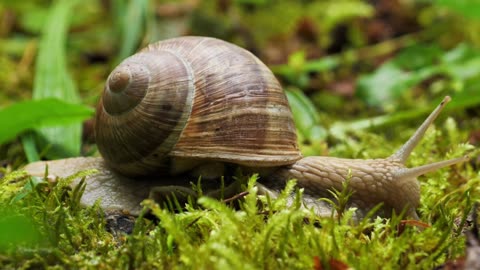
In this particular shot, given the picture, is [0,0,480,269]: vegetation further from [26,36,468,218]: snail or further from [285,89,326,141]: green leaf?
[26,36,468,218]: snail

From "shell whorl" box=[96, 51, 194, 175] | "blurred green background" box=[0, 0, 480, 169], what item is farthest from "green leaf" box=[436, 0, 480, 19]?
"shell whorl" box=[96, 51, 194, 175]

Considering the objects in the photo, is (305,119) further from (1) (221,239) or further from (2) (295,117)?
(1) (221,239)

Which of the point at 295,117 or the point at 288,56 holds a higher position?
the point at 288,56

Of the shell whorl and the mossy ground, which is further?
the shell whorl

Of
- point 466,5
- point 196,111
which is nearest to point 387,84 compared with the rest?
point 466,5

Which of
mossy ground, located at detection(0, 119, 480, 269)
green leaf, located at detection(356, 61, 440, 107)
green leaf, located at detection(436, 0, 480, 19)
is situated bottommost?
mossy ground, located at detection(0, 119, 480, 269)
